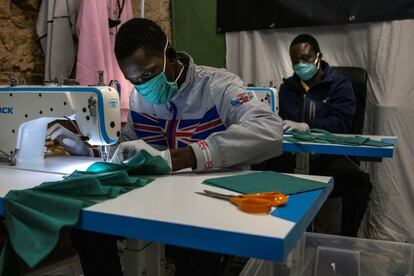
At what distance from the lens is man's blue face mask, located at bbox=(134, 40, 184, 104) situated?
146 centimetres

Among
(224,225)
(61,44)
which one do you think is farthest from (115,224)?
(61,44)

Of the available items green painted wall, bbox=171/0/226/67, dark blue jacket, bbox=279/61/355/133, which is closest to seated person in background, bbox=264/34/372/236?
dark blue jacket, bbox=279/61/355/133

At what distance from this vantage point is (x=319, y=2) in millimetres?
3191

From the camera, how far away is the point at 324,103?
288cm

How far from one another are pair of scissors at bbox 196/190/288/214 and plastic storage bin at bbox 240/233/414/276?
0.83 m

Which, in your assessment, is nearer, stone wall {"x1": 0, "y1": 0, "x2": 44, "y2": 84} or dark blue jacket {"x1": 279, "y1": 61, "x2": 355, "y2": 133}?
stone wall {"x1": 0, "y1": 0, "x2": 44, "y2": 84}

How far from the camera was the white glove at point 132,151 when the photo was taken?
1237 mm

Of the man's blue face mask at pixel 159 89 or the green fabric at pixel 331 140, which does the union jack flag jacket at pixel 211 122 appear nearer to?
the man's blue face mask at pixel 159 89

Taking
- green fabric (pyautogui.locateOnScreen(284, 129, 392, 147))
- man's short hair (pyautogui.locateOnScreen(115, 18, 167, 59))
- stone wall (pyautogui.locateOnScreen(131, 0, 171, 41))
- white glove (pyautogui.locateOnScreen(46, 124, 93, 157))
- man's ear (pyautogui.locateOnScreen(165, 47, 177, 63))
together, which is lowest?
green fabric (pyautogui.locateOnScreen(284, 129, 392, 147))

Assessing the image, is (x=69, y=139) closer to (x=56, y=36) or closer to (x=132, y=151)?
(x=132, y=151)

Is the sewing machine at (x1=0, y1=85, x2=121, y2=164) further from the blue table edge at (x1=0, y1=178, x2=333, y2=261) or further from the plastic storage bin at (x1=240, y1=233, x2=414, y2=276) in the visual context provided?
the plastic storage bin at (x1=240, y1=233, x2=414, y2=276)

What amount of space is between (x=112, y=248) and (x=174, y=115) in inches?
21.5

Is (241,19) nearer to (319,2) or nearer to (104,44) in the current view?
(319,2)

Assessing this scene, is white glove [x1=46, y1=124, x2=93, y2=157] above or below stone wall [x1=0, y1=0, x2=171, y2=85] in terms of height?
below
